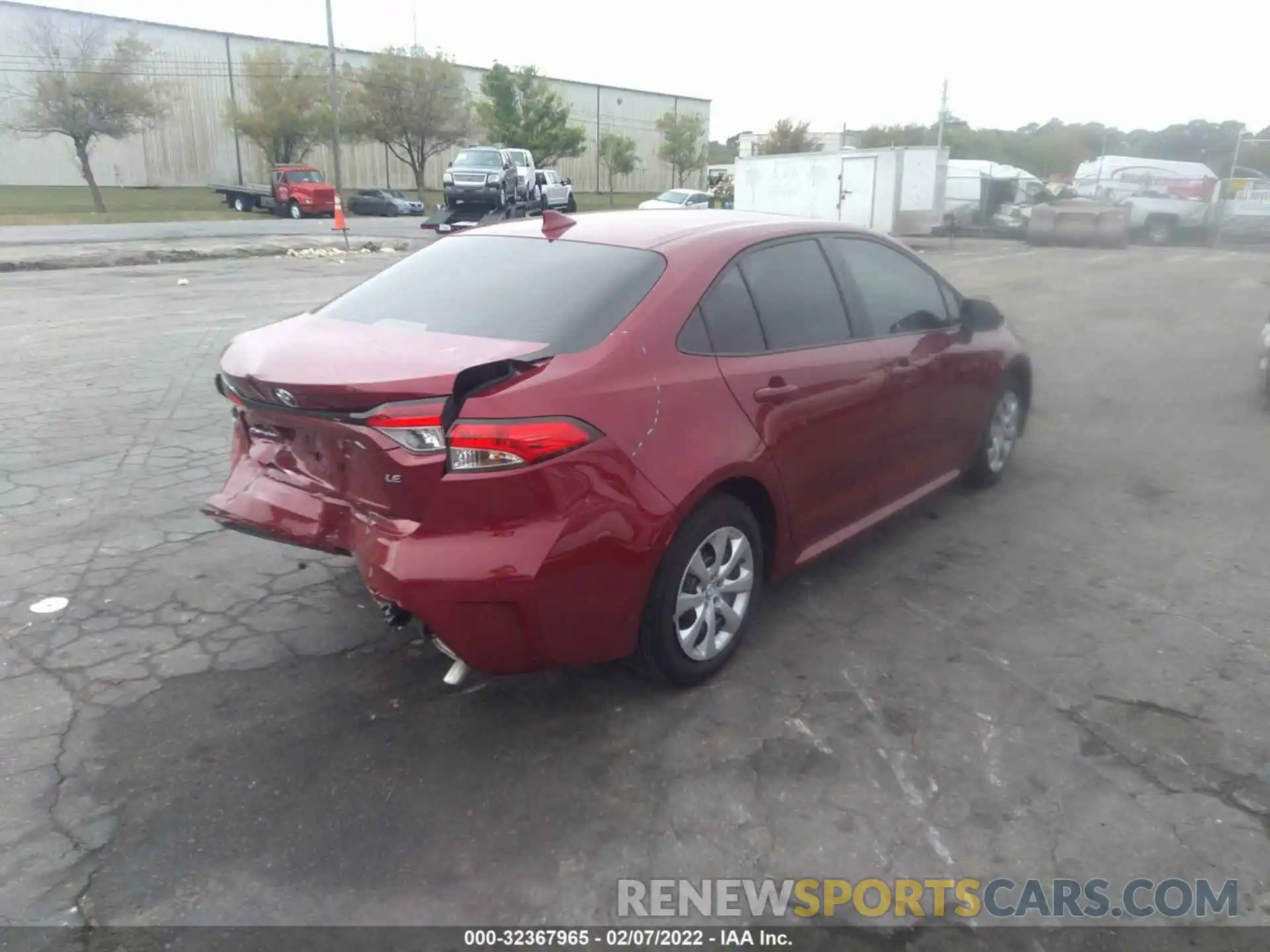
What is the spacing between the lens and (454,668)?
3291mm

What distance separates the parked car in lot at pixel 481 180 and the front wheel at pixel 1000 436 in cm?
2724

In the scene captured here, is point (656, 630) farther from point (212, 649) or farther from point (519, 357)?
point (212, 649)

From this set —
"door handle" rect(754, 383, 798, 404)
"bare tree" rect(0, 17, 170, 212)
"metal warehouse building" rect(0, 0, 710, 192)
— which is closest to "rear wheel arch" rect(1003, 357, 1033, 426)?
"door handle" rect(754, 383, 798, 404)

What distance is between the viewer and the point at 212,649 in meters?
3.78

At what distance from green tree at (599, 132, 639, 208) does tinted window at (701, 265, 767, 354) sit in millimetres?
61270

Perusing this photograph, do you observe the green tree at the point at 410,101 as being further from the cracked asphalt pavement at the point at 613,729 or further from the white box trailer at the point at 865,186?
the cracked asphalt pavement at the point at 613,729

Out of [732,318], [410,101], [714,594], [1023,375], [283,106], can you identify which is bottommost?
[714,594]

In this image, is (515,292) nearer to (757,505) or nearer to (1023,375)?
(757,505)

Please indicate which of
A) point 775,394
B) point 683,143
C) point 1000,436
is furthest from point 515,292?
point 683,143

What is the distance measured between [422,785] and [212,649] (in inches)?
51.3

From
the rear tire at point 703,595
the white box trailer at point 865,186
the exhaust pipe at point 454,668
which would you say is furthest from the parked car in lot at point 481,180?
the exhaust pipe at point 454,668

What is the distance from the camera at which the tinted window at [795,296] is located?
148 inches

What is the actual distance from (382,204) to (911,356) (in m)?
42.4

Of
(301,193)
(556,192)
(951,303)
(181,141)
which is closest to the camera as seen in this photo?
(951,303)
